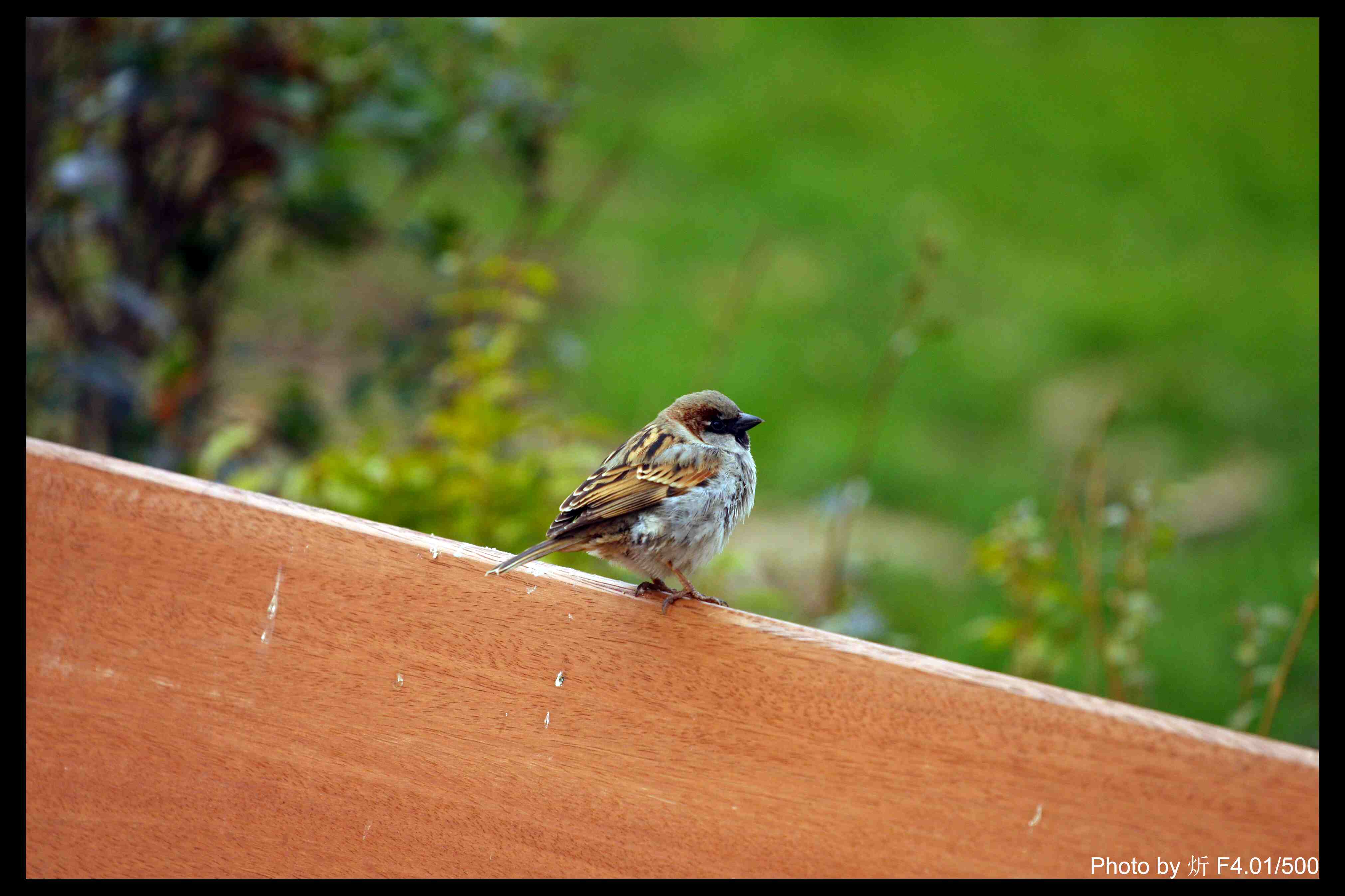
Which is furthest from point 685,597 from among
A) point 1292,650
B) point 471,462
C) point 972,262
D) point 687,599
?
point 972,262

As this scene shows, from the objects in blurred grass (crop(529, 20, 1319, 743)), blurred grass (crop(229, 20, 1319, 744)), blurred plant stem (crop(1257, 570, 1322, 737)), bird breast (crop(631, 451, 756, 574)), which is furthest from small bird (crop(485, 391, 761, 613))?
blurred grass (crop(529, 20, 1319, 743))

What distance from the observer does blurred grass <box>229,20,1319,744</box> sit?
3775 mm

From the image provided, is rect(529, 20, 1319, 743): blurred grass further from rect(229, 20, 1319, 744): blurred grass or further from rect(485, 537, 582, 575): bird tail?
rect(485, 537, 582, 575): bird tail

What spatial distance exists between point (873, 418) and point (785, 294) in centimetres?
94

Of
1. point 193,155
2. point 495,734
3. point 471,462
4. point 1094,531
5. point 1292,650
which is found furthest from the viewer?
point 193,155

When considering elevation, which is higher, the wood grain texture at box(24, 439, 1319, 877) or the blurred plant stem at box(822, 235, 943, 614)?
the blurred plant stem at box(822, 235, 943, 614)

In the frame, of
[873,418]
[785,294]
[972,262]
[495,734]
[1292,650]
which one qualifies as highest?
[972,262]

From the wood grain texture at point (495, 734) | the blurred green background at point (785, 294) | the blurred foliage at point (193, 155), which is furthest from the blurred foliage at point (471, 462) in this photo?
the wood grain texture at point (495, 734)

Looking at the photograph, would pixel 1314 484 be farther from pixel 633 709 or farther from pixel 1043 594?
pixel 633 709

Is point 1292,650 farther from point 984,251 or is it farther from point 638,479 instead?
point 984,251

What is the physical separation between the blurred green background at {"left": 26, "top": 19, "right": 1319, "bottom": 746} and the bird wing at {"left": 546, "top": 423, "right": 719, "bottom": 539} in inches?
17.6

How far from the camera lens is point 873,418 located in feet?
12.6

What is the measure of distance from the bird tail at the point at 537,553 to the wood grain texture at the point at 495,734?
21mm
